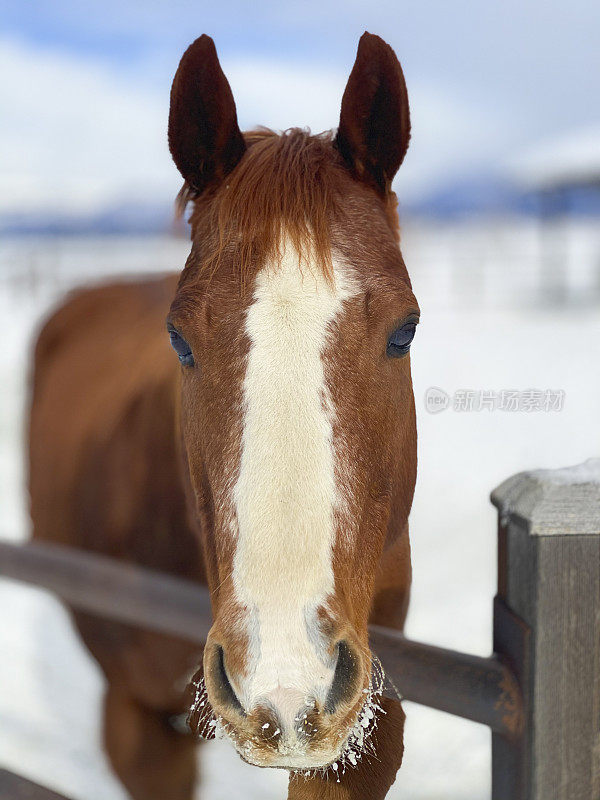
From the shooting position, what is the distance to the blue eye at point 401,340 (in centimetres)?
51

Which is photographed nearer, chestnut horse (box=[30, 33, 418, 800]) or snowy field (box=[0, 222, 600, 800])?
chestnut horse (box=[30, 33, 418, 800])

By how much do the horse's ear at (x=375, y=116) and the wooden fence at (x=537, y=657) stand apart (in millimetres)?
292

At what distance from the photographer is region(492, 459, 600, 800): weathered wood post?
1.91 feet

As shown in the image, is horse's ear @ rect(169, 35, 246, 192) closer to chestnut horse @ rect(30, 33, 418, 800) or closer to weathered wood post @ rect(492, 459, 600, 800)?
chestnut horse @ rect(30, 33, 418, 800)

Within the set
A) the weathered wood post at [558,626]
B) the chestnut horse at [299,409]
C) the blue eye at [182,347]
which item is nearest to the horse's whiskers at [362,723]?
the chestnut horse at [299,409]

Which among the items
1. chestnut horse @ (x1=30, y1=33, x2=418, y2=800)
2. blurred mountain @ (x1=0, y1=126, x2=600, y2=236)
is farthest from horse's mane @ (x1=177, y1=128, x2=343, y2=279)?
blurred mountain @ (x1=0, y1=126, x2=600, y2=236)

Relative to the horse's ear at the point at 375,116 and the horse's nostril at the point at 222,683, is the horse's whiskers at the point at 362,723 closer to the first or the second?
the horse's nostril at the point at 222,683

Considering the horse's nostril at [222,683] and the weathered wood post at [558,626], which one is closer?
the horse's nostril at [222,683]

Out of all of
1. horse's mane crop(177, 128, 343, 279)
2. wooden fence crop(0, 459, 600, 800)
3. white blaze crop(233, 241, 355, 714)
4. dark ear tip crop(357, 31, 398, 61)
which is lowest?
wooden fence crop(0, 459, 600, 800)

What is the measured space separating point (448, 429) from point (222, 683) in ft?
1.45

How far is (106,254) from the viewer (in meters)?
0.78

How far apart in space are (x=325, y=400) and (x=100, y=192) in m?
0.42

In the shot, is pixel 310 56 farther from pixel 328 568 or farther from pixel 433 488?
pixel 433 488

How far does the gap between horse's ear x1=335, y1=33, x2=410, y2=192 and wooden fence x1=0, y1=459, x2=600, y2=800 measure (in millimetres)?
292
